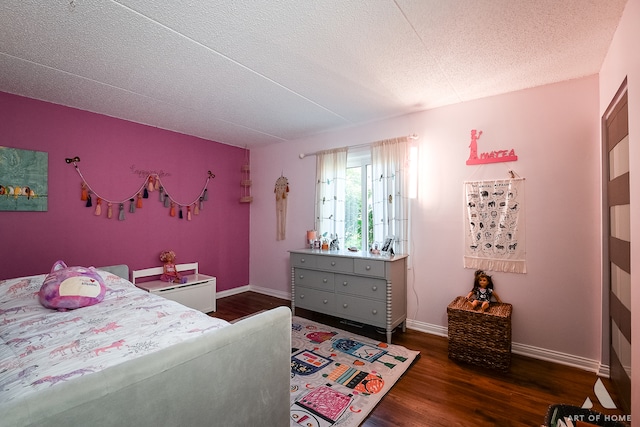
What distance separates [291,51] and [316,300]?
2.58 meters

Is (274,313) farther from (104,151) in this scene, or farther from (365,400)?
(104,151)

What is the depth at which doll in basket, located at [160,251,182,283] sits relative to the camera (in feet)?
12.2

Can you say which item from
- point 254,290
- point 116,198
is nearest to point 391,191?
point 254,290

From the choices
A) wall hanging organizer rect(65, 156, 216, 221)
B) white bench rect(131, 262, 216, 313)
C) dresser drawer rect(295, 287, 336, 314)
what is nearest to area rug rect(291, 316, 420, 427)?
dresser drawer rect(295, 287, 336, 314)

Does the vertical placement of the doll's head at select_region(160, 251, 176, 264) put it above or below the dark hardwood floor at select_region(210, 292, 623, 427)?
above

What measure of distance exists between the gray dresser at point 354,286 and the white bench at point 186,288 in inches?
44.6

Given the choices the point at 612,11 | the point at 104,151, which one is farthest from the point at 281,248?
the point at 612,11

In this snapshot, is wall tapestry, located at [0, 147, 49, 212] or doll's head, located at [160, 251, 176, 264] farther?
doll's head, located at [160, 251, 176, 264]

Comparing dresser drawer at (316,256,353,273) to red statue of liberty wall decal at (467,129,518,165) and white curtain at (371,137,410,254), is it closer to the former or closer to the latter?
white curtain at (371,137,410,254)

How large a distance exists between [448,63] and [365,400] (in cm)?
252

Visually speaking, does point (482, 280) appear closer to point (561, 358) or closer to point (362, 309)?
point (561, 358)

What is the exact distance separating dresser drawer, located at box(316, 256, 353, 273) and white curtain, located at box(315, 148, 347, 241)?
21.4 inches

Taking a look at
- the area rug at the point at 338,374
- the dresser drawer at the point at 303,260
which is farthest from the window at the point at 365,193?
the area rug at the point at 338,374

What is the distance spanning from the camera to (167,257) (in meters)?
3.76
